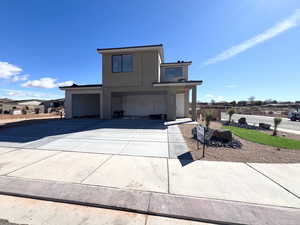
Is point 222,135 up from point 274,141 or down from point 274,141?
up

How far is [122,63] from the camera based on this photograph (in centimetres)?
1465

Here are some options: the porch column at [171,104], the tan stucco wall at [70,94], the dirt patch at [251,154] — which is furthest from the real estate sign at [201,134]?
the tan stucco wall at [70,94]

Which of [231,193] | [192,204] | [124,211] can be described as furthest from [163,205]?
[231,193]

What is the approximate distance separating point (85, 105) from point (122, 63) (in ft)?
27.0

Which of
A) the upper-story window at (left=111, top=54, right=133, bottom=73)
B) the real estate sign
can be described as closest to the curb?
the real estate sign

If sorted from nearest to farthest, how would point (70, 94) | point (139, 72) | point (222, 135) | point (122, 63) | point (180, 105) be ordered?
1. point (222, 135)
2. point (139, 72)
3. point (122, 63)
4. point (70, 94)
5. point (180, 105)

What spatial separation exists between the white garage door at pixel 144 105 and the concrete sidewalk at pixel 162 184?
45.9 ft

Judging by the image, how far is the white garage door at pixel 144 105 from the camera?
18.6 meters

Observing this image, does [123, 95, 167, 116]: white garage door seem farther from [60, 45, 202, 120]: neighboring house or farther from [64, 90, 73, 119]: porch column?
[64, 90, 73, 119]: porch column

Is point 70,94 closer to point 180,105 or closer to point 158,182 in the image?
point 180,105

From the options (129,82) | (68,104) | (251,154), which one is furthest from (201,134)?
(68,104)

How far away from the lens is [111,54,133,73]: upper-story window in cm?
1449

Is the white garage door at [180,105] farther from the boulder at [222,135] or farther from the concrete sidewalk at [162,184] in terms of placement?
the concrete sidewalk at [162,184]

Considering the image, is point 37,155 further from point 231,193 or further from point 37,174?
point 231,193
